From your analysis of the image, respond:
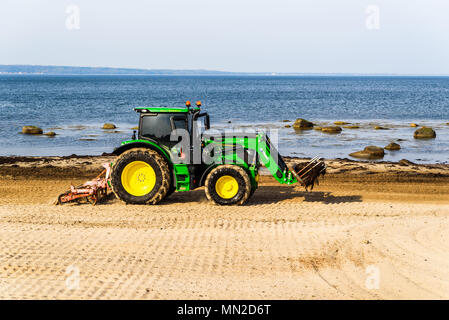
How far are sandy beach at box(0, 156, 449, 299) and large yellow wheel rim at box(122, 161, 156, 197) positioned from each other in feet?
1.67

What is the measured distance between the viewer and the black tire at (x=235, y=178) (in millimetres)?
13008

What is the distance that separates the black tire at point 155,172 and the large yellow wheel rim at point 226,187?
4.19 ft

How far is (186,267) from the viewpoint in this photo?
922cm

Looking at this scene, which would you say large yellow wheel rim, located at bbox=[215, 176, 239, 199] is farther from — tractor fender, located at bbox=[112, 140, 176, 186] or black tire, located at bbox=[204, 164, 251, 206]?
tractor fender, located at bbox=[112, 140, 176, 186]

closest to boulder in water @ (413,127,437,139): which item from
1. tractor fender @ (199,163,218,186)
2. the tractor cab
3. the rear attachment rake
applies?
the rear attachment rake

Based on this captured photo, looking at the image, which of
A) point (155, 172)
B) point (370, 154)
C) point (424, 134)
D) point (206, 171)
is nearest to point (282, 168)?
point (206, 171)

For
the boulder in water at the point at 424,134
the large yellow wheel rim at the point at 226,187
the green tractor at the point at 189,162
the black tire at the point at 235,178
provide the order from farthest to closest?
the boulder in water at the point at 424,134 → the large yellow wheel rim at the point at 226,187 → the green tractor at the point at 189,162 → the black tire at the point at 235,178

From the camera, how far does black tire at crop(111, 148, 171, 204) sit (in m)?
13.1

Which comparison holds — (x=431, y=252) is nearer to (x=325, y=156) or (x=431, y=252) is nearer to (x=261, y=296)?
(x=261, y=296)

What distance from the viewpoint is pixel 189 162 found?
13.2m

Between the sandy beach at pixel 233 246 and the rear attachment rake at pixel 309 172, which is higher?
the rear attachment rake at pixel 309 172

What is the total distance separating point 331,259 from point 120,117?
3861 centimetres

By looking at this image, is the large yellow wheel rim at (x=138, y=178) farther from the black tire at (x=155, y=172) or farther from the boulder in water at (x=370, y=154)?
the boulder in water at (x=370, y=154)

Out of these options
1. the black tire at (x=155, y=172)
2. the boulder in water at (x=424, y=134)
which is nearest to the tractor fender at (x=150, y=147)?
the black tire at (x=155, y=172)
